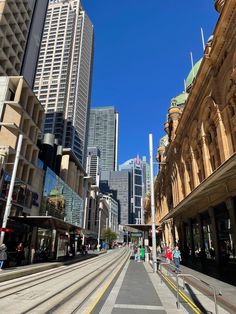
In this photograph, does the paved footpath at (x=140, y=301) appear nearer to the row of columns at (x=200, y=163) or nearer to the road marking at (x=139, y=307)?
the road marking at (x=139, y=307)

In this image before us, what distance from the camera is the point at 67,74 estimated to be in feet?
508

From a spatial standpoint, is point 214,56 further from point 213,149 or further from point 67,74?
point 67,74

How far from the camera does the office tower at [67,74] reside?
142 meters

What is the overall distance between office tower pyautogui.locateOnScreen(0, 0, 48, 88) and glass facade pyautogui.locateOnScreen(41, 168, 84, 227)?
67.0 ft

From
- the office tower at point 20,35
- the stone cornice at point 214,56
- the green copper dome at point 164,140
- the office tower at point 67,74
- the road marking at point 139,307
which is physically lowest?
the road marking at point 139,307

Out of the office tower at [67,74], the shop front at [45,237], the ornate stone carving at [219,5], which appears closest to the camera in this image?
the ornate stone carving at [219,5]

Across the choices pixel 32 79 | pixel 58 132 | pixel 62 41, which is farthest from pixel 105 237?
pixel 62 41

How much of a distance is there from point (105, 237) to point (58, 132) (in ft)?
195

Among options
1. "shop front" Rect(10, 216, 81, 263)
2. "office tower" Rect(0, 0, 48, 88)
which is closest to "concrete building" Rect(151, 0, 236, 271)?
"shop front" Rect(10, 216, 81, 263)

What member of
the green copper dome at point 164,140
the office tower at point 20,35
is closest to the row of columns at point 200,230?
the green copper dome at point 164,140

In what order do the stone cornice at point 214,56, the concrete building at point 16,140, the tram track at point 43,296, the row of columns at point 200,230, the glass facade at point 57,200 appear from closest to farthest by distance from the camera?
the tram track at point 43,296 → the row of columns at point 200,230 → the stone cornice at point 214,56 → the concrete building at point 16,140 → the glass facade at point 57,200

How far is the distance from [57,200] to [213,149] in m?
35.5

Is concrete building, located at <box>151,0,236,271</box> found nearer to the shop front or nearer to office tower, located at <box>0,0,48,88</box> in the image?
the shop front

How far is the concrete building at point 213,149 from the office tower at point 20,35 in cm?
3376
